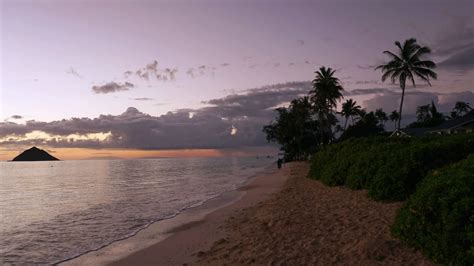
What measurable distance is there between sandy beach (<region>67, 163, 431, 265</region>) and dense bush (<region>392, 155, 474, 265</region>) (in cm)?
35

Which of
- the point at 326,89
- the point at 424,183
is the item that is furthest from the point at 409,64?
the point at 424,183

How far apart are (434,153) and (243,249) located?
8.49 metres

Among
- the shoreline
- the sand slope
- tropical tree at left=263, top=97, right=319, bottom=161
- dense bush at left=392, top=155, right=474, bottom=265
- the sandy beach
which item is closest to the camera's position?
dense bush at left=392, top=155, right=474, bottom=265

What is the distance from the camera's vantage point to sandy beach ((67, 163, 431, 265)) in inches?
334

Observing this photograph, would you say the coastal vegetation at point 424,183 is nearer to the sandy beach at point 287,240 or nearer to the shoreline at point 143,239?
the sandy beach at point 287,240

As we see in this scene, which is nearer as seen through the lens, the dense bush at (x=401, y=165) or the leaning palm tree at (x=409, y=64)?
the dense bush at (x=401, y=165)

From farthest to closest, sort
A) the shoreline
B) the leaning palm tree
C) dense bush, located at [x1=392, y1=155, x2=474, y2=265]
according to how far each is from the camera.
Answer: the leaning palm tree < the shoreline < dense bush, located at [x1=392, y1=155, x2=474, y2=265]

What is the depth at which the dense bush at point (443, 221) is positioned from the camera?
23.1 ft

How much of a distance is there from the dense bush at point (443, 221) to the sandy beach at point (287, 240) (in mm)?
354

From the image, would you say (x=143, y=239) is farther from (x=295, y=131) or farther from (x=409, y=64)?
(x=295, y=131)

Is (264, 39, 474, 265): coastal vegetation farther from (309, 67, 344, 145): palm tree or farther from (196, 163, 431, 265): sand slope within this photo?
(309, 67, 344, 145): palm tree

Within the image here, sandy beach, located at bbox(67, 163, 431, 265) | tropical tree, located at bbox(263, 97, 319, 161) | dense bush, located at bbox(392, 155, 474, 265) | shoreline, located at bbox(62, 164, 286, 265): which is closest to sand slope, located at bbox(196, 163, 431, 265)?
sandy beach, located at bbox(67, 163, 431, 265)

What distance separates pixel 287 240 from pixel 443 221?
4019 mm

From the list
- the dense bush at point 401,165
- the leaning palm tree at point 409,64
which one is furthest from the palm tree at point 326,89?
the dense bush at point 401,165
